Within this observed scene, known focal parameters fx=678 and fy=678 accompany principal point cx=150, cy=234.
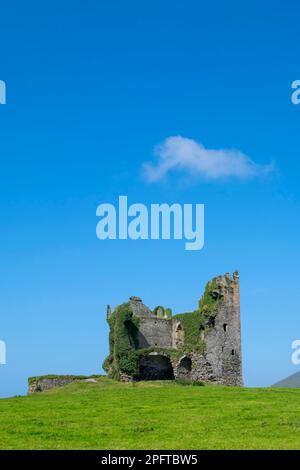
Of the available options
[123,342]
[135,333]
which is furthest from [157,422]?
[135,333]

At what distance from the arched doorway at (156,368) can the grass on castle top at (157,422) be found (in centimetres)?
2450

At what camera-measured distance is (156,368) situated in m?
71.1

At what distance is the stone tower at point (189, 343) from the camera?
2670 inches

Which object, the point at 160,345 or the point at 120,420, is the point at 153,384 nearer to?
the point at 160,345

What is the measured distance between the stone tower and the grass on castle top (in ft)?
71.9

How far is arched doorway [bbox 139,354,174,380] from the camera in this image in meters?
70.3

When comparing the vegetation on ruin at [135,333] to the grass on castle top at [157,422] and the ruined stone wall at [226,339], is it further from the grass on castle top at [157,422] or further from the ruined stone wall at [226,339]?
the grass on castle top at [157,422]

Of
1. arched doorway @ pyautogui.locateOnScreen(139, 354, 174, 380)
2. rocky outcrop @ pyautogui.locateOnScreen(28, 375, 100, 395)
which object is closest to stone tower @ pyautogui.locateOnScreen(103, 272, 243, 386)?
arched doorway @ pyautogui.locateOnScreen(139, 354, 174, 380)

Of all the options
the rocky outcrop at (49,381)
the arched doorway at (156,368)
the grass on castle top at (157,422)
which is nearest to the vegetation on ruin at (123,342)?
the arched doorway at (156,368)

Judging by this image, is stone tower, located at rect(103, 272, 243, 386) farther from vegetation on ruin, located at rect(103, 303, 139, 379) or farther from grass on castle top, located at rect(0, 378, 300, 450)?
grass on castle top, located at rect(0, 378, 300, 450)

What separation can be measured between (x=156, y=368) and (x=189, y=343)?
472 centimetres

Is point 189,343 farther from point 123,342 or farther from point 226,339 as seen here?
point 123,342
